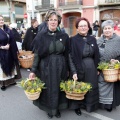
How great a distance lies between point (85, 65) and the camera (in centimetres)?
308

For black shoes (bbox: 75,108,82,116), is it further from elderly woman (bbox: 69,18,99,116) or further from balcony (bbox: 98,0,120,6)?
balcony (bbox: 98,0,120,6)

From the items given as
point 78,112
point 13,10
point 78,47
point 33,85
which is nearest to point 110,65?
point 78,47

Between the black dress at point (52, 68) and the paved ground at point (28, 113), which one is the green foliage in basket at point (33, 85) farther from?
the paved ground at point (28, 113)

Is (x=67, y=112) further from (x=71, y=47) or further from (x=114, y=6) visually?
(x=114, y=6)

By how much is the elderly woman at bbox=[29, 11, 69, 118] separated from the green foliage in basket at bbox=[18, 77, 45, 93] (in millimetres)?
89

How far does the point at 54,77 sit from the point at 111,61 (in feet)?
3.14

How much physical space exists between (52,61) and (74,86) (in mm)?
517

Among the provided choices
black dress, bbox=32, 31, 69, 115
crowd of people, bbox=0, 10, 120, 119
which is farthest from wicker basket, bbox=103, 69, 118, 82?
black dress, bbox=32, 31, 69, 115

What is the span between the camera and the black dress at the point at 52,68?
296 centimetres

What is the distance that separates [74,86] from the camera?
2.86 metres

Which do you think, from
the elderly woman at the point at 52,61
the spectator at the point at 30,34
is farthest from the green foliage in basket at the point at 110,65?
the spectator at the point at 30,34

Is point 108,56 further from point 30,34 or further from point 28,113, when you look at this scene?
point 30,34

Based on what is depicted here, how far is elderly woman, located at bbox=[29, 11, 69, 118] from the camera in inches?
116

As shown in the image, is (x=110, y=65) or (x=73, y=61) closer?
(x=110, y=65)
